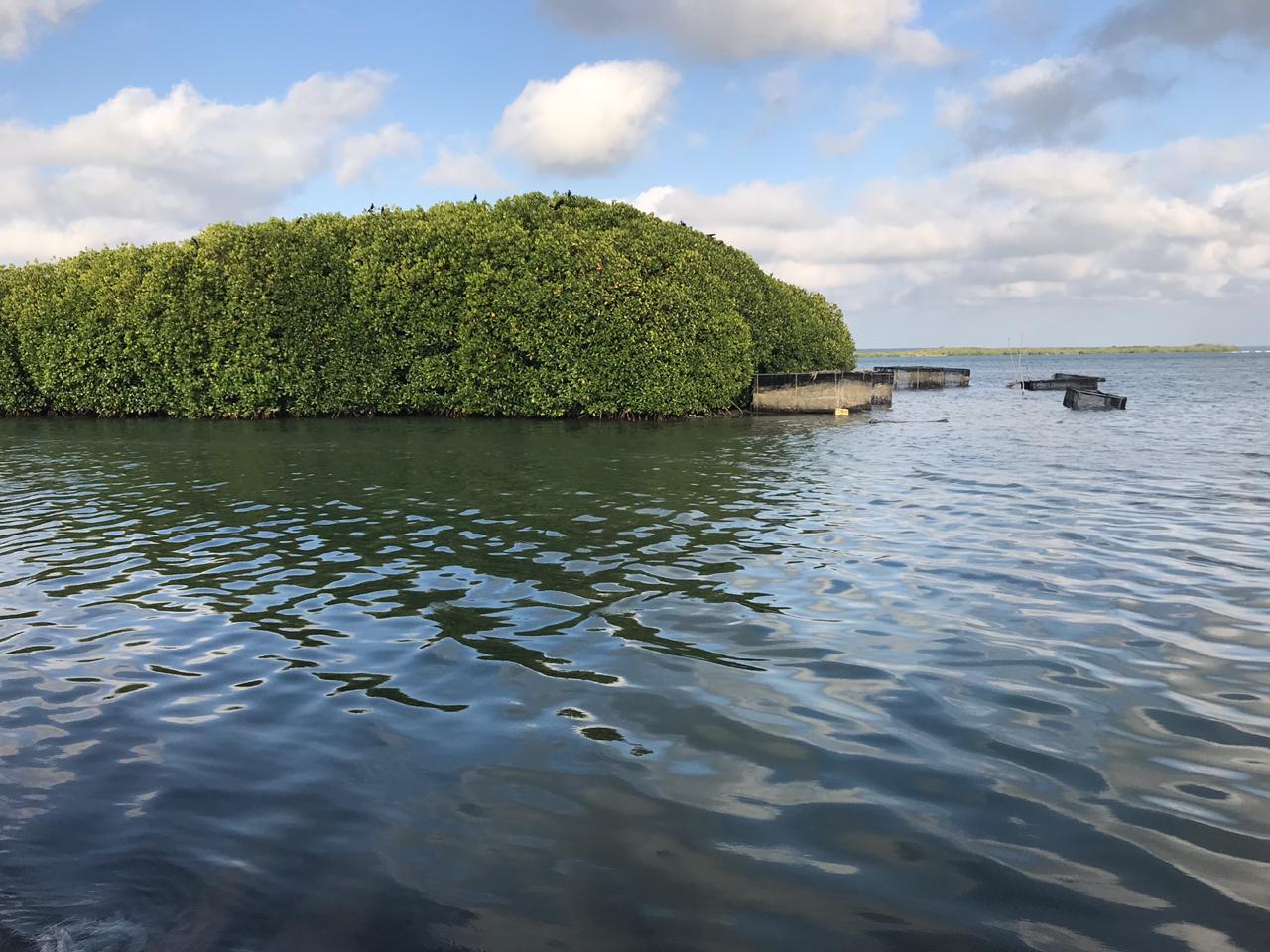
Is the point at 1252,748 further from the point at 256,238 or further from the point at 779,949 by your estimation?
the point at 256,238

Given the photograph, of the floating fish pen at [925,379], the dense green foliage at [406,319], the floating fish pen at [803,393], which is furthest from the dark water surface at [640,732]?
the floating fish pen at [925,379]

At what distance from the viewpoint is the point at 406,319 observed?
142ft

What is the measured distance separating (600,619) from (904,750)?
4.06 m

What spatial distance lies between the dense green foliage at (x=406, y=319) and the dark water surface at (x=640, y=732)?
86.1ft

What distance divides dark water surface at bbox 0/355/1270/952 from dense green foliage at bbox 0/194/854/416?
26.2m

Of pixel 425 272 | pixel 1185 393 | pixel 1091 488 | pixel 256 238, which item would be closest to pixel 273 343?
pixel 256 238

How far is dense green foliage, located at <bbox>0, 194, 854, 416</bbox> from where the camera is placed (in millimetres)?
41031

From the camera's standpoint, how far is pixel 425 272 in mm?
42406

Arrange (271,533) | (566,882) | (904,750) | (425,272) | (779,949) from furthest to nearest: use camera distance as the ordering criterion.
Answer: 1. (425,272)
2. (271,533)
3. (904,750)
4. (566,882)
5. (779,949)

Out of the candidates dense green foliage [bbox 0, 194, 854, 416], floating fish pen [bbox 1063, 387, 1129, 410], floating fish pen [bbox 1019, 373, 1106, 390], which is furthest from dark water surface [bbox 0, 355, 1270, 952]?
floating fish pen [bbox 1019, 373, 1106, 390]

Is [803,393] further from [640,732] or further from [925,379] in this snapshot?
[925,379]

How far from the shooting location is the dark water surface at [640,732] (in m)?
4.48

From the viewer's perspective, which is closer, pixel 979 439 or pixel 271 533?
pixel 271 533

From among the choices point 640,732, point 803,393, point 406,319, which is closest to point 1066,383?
point 803,393
